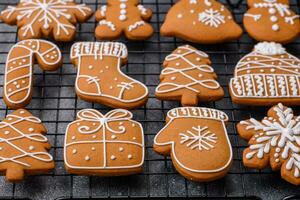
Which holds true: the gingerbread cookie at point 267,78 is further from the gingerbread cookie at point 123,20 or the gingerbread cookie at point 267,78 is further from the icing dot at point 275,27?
the gingerbread cookie at point 123,20

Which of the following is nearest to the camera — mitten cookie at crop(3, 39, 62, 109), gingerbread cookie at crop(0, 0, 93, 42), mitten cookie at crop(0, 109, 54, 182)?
mitten cookie at crop(0, 109, 54, 182)

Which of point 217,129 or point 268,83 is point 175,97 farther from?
point 268,83

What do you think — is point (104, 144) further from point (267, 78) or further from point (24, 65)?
point (267, 78)

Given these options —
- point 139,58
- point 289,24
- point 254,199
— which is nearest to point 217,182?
point 254,199

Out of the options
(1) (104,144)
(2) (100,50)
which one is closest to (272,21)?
(2) (100,50)

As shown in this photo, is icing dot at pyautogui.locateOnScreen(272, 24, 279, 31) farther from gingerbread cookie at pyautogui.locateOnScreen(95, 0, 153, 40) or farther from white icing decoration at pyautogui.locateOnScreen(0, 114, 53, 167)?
white icing decoration at pyautogui.locateOnScreen(0, 114, 53, 167)

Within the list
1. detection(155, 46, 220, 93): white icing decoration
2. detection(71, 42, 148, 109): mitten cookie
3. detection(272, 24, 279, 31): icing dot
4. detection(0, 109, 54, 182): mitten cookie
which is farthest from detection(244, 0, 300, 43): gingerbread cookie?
detection(0, 109, 54, 182): mitten cookie
